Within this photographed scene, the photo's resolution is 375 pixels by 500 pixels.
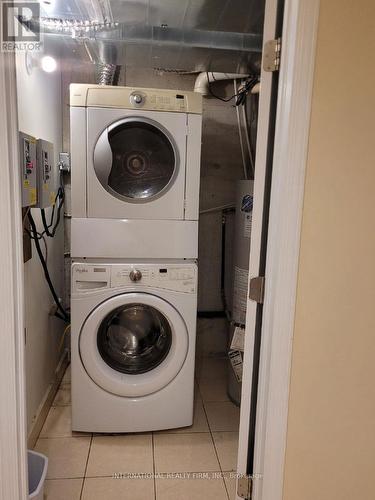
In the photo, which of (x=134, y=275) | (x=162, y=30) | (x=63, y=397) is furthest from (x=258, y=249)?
(x=63, y=397)

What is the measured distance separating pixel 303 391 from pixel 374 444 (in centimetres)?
33

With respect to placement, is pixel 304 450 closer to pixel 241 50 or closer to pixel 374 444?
pixel 374 444

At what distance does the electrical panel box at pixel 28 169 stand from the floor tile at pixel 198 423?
1487mm

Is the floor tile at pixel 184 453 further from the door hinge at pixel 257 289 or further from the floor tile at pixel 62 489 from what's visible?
the door hinge at pixel 257 289

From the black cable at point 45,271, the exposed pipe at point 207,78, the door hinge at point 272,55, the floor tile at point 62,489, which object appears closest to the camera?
the door hinge at point 272,55

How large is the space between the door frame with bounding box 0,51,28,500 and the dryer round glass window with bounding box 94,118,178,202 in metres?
0.93

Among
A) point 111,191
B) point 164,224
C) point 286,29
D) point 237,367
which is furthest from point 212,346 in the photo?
point 286,29

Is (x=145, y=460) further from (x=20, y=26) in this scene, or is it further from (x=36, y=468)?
(x=20, y=26)

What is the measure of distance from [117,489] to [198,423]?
65cm

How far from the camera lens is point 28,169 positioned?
1.64 m

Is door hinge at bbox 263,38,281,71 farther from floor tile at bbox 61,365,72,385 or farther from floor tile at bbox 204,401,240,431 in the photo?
floor tile at bbox 61,365,72,385

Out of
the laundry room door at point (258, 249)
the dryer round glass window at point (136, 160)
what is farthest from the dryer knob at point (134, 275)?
the laundry room door at point (258, 249)

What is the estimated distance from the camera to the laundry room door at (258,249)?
47.9 inches

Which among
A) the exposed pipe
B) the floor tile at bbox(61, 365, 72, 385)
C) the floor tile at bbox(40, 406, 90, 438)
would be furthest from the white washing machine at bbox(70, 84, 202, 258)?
the floor tile at bbox(61, 365, 72, 385)
